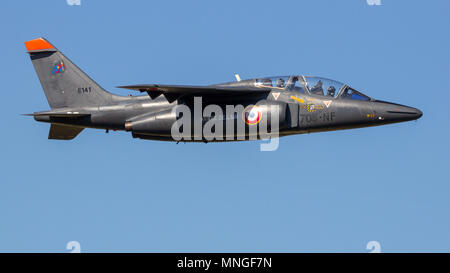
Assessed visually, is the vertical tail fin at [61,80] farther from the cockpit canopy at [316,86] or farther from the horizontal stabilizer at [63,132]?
the cockpit canopy at [316,86]

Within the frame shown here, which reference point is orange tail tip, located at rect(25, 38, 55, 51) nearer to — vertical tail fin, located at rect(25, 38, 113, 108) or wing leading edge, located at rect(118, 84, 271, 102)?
vertical tail fin, located at rect(25, 38, 113, 108)

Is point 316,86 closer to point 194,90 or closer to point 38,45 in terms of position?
point 194,90

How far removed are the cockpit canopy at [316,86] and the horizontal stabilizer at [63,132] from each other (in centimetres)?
712

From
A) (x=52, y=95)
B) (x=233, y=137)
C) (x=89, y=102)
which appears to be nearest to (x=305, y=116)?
(x=233, y=137)

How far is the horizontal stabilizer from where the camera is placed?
2411cm

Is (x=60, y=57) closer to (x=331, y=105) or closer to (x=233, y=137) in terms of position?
(x=233, y=137)

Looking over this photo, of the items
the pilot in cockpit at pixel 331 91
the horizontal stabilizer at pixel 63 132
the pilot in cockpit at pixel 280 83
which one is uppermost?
the pilot in cockpit at pixel 280 83

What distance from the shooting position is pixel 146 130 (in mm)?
21906

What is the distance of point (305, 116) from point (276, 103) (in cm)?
111

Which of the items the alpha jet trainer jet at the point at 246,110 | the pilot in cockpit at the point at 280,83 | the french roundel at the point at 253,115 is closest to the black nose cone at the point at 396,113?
the alpha jet trainer jet at the point at 246,110

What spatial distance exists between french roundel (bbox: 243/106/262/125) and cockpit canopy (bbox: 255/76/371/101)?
1.39 metres

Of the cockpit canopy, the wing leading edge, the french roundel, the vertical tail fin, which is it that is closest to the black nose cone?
the cockpit canopy

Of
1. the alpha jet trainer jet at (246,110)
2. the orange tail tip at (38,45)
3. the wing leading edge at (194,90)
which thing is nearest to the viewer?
the alpha jet trainer jet at (246,110)

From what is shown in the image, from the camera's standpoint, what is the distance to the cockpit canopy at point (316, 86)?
850 inches
